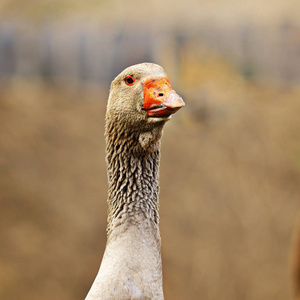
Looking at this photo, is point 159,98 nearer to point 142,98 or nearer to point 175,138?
point 142,98

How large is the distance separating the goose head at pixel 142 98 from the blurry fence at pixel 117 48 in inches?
166

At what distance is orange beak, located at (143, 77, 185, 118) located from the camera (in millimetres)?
3133

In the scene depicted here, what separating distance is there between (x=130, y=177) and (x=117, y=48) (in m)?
4.57

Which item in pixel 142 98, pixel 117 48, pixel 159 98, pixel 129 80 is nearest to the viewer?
pixel 159 98

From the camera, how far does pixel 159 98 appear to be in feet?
10.5

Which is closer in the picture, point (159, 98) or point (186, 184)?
point (159, 98)

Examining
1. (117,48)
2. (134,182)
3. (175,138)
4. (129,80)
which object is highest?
(117,48)

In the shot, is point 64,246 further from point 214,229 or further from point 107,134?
point 107,134

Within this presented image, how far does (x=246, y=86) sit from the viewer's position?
7.99m

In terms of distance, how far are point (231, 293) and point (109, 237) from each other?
4803 millimetres

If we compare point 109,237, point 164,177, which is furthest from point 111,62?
point 109,237

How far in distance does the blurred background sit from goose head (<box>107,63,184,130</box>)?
13.9ft

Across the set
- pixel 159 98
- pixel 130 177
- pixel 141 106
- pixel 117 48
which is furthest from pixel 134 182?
pixel 117 48

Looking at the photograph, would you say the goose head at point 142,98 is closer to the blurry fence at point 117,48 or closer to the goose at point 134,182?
the goose at point 134,182
